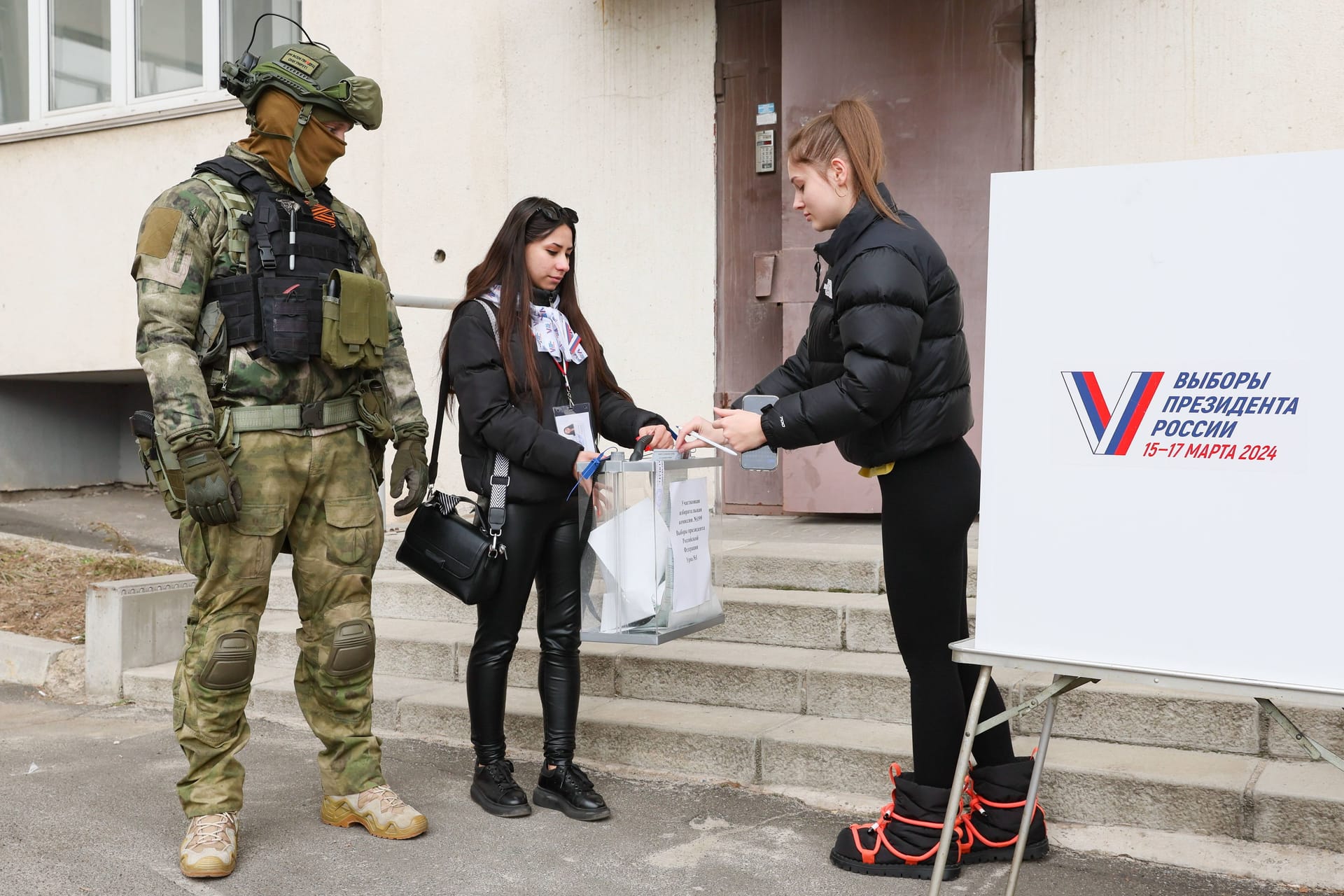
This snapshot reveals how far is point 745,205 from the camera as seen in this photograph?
21.7 ft

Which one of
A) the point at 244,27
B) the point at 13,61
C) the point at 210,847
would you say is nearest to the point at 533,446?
the point at 210,847

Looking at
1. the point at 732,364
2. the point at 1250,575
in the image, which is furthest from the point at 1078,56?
the point at 1250,575

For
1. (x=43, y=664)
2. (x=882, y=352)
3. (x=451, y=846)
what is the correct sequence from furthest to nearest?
1. (x=43, y=664)
2. (x=451, y=846)
3. (x=882, y=352)

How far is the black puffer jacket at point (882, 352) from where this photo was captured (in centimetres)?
302

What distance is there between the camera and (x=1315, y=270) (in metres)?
2.19

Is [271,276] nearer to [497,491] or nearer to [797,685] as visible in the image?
[497,491]

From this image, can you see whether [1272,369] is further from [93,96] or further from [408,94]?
[93,96]

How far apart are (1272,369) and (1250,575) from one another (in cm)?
39

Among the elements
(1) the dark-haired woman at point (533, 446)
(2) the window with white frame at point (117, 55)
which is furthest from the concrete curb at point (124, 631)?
(2) the window with white frame at point (117, 55)

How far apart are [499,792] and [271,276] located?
1.77 metres

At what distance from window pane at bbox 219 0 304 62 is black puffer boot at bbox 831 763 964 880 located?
727 centimetres

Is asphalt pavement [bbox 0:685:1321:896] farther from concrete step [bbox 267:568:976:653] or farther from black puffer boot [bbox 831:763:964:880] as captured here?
concrete step [bbox 267:568:976:653]

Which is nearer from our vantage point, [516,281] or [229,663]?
[229,663]

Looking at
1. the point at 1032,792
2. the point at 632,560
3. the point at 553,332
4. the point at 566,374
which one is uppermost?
the point at 553,332
